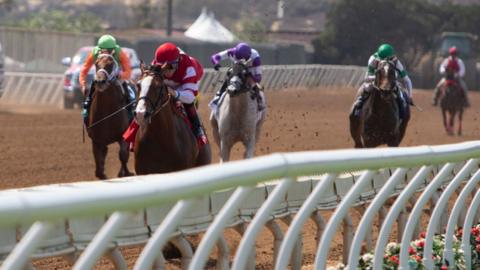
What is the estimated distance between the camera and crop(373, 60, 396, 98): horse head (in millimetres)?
14438

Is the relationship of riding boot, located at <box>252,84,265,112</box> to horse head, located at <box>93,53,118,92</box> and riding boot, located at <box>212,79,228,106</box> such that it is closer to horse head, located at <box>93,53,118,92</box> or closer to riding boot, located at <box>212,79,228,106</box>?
riding boot, located at <box>212,79,228,106</box>

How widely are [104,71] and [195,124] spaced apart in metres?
2.47

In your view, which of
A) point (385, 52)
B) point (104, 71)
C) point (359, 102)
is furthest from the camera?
point (359, 102)

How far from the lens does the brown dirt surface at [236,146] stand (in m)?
13.5

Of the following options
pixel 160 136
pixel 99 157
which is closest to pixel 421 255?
pixel 160 136

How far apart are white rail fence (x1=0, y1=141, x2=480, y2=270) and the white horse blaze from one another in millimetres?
2439

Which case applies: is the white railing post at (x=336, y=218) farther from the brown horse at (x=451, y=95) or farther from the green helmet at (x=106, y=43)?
the brown horse at (x=451, y=95)

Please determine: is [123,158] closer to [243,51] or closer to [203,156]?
[243,51]

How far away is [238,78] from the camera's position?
13406 millimetres

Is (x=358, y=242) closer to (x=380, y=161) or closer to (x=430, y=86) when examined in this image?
(x=380, y=161)

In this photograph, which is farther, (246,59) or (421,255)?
(246,59)

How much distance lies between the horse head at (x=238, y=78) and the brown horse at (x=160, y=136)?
2.87m

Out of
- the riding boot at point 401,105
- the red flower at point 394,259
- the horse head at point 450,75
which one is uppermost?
the red flower at point 394,259

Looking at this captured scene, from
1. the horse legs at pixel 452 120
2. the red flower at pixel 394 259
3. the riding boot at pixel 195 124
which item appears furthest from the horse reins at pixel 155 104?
the horse legs at pixel 452 120
